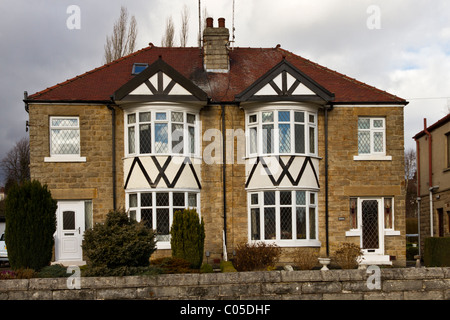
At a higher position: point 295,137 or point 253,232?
point 295,137

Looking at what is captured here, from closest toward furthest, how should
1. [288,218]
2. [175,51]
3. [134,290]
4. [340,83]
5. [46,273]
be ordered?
[134,290] < [46,273] < [288,218] < [340,83] < [175,51]

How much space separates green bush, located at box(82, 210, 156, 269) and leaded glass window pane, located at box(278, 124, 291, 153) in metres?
7.41

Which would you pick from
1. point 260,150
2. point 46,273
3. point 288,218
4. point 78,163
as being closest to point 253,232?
point 288,218

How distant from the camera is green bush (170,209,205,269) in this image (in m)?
17.4

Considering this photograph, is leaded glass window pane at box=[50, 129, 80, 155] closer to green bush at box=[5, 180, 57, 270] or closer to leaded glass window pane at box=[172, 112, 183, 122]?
leaded glass window pane at box=[172, 112, 183, 122]

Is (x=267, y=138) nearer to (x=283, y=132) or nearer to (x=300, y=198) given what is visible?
(x=283, y=132)

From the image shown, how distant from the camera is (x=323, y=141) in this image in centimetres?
2205

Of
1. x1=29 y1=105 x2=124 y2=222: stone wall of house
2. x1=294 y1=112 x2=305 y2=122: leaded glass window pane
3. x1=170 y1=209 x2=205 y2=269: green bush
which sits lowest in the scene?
x1=170 y1=209 x2=205 y2=269: green bush

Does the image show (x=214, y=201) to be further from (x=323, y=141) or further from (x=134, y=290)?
(x=134, y=290)

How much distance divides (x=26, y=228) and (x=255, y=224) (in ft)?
26.6

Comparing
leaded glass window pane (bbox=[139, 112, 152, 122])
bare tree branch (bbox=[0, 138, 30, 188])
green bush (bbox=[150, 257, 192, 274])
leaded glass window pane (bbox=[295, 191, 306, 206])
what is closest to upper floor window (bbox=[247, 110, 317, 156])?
leaded glass window pane (bbox=[295, 191, 306, 206])

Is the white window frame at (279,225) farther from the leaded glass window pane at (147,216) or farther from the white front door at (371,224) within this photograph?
the leaded glass window pane at (147,216)

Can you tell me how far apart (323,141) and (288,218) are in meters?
3.17

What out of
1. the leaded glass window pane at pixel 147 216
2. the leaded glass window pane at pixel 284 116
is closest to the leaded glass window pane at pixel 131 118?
the leaded glass window pane at pixel 147 216
